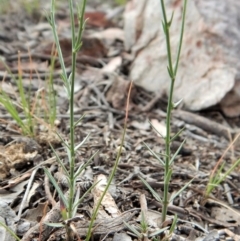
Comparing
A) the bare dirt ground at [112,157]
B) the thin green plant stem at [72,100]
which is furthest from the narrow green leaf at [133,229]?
the thin green plant stem at [72,100]

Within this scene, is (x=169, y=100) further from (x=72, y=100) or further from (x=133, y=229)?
(x=133, y=229)

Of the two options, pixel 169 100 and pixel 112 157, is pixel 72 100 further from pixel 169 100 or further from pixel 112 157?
pixel 112 157

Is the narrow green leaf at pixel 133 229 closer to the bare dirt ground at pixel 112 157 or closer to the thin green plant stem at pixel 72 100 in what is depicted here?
the bare dirt ground at pixel 112 157

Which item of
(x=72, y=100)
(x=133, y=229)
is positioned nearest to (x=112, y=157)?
(x=133, y=229)

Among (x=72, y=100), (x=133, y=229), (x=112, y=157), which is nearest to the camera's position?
(x=72, y=100)

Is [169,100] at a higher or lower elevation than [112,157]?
higher

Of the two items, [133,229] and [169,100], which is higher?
[169,100]

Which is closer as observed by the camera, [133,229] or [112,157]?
[133,229]

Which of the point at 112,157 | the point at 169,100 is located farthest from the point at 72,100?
the point at 112,157

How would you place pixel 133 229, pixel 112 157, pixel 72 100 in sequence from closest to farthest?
pixel 72 100, pixel 133 229, pixel 112 157
